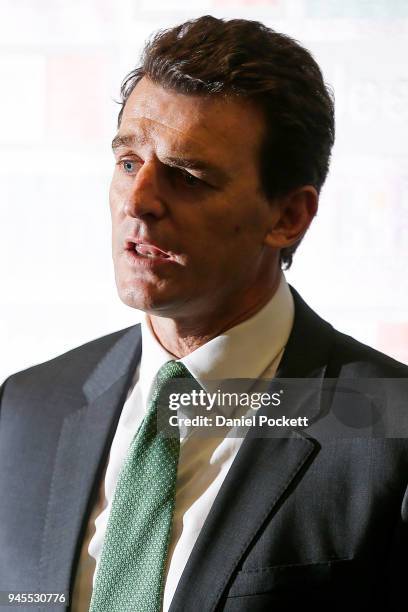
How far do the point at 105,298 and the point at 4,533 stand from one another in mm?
412

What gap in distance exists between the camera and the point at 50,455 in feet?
4.07

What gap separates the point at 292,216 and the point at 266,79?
209 millimetres

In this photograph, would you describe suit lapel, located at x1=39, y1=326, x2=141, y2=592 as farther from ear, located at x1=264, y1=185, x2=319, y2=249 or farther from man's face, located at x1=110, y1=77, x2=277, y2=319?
ear, located at x1=264, y1=185, x2=319, y2=249

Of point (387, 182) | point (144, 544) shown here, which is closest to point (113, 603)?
point (144, 544)

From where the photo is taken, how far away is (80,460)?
1.21m

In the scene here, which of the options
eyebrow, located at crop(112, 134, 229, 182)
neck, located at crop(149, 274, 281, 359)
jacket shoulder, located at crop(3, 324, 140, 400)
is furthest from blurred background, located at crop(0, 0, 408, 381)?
eyebrow, located at crop(112, 134, 229, 182)

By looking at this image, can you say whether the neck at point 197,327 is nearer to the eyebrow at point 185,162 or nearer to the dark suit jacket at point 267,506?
the dark suit jacket at point 267,506

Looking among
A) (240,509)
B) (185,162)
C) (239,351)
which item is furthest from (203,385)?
(185,162)

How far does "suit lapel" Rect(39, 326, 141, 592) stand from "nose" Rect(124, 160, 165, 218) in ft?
0.84

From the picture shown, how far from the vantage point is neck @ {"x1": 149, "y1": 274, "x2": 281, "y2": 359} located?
1.24 m

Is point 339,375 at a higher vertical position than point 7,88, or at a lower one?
A: lower

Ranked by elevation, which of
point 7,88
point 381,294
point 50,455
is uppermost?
point 7,88

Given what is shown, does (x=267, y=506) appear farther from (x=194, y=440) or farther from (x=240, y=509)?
(x=194, y=440)

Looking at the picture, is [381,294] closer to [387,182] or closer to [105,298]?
[387,182]
